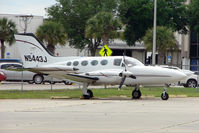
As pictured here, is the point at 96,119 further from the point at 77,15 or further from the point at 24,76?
the point at 77,15

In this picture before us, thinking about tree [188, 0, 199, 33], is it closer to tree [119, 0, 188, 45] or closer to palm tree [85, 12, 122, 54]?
tree [119, 0, 188, 45]

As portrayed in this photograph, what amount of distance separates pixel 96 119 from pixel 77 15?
6170 cm

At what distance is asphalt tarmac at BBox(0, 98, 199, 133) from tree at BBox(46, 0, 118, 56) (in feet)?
181

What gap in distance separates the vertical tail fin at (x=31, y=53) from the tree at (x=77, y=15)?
47.2 meters

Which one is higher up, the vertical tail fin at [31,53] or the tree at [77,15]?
the tree at [77,15]

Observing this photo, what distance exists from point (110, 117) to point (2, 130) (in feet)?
14.9

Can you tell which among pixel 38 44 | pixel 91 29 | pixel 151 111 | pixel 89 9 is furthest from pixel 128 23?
pixel 151 111

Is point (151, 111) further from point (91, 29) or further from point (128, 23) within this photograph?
point (128, 23)

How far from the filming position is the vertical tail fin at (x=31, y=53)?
1147 inches

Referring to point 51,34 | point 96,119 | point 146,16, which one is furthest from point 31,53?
point 146,16

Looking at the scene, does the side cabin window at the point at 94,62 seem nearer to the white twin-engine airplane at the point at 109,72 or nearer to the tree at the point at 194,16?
the white twin-engine airplane at the point at 109,72

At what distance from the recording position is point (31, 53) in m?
29.2

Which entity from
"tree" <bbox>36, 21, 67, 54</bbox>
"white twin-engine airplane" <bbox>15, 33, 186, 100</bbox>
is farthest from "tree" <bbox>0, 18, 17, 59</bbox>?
"white twin-engine airplane" <bbox>15, 33, 186, 100</bbox>

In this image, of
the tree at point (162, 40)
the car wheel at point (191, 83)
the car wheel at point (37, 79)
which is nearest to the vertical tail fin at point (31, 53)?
the car wheel at point (37, 79)
